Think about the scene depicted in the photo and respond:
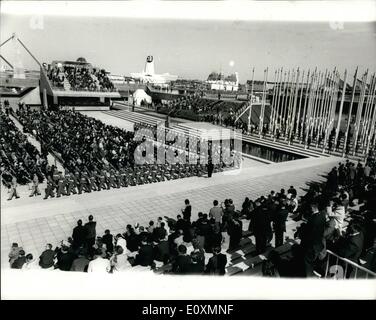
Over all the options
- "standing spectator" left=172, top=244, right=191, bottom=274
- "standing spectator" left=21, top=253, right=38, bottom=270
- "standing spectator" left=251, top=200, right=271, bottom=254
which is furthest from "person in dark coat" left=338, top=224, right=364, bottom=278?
"standing spectator" left=21, top=253, right=38, bottom=270

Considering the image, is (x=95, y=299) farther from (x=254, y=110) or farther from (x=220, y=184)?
(x=254, y=110)

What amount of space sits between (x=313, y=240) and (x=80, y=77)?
45.1 meters

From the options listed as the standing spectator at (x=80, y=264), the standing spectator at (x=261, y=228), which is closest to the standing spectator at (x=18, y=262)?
the standing spectator at (x=80, y=264)

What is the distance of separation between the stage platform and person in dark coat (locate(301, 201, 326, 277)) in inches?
203

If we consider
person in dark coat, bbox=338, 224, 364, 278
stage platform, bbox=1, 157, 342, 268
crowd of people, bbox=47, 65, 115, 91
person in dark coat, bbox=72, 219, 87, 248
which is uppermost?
crowd of people, bbox=47, 65, 115, 91

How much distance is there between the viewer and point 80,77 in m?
45.6

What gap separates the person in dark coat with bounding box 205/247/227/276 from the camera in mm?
6422

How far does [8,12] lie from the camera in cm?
503

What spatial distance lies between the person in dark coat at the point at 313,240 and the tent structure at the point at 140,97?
1885 inches

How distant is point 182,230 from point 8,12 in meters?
6.11

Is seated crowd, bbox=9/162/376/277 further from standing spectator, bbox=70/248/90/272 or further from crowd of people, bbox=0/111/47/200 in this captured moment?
crowd of people, bbox=0/111/47/200

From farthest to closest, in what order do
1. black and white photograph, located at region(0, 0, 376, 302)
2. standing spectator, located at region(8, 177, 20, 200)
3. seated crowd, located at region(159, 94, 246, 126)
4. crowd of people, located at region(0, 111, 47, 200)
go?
seated crowd, located at region(159, 94, 246, 126)
crowd of people, located at region(0, 111, 47, 200)
standing spectator, located at region(8, 177, 20, 200)
black and white photograph, located at region(0, 0, 376, 302)

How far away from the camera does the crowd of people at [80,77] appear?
42219 mm
